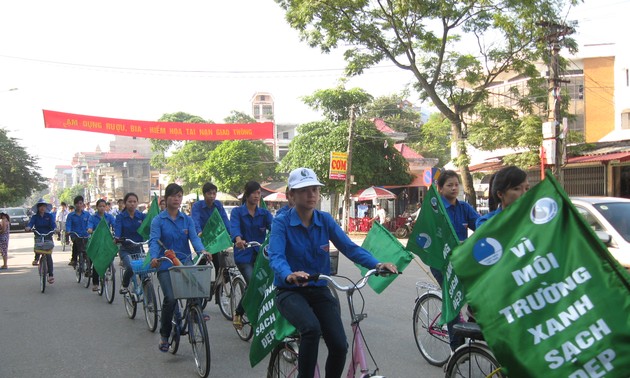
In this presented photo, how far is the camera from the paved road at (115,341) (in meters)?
5.66

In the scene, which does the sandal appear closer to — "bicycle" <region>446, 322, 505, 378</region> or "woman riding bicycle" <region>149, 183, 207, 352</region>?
"woman riding bicycle" <region>149, 183, 207, 352</region>

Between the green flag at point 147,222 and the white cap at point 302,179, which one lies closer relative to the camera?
the white cap at point 302,179

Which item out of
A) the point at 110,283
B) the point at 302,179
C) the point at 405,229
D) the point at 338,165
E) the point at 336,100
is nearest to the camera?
the point at 302,179

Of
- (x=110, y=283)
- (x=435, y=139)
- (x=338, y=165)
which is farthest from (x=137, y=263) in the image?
(x=435, y=139)

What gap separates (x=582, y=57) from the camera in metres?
27.6

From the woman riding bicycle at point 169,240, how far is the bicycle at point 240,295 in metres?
0.70

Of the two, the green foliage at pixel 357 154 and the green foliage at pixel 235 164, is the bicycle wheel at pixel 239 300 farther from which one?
the green foliage at pixel 235 164

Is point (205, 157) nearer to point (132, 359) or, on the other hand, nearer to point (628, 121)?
point (628, 121)

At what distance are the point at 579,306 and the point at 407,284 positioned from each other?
29.4 ft

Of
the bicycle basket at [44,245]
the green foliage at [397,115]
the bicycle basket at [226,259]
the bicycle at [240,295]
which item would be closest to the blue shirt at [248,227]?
the bicycle at [240,295]

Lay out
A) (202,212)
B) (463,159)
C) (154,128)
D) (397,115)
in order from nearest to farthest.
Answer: (202,212), (463,159), (154,128), (397,115)

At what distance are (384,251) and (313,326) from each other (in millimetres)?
2132

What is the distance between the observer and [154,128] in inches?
907

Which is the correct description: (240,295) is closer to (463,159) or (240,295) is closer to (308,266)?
(308,266)
